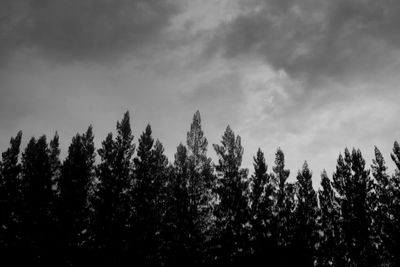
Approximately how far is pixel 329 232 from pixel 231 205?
1545 cm

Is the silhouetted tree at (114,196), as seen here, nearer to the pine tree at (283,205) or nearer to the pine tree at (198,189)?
the pine tree at (198,189)

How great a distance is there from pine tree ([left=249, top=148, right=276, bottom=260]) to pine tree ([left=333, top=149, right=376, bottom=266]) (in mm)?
8434

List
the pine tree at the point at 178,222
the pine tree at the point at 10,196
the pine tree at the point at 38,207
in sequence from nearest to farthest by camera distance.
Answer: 1. the pine tree at the point at 38,207
2. the pine tree at the point at 178,222
3. the pine tree at the point at 10,196

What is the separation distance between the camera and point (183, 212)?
2880 cm

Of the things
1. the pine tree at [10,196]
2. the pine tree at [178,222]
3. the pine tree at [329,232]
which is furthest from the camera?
the pine tree at [329,232]

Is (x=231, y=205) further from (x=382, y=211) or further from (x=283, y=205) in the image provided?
(x=382, y=211)

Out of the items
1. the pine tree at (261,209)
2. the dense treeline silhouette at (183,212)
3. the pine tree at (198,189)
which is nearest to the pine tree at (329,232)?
the dense treeline silhouette at (183,212)

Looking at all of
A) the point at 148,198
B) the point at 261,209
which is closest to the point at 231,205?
the point at 261,209

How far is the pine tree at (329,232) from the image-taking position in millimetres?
34906

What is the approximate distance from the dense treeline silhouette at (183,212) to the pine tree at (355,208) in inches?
4.1

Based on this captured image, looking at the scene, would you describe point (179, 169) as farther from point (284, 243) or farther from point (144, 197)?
point (284, 243)

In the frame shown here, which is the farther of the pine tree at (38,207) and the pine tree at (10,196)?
the pine tree at (10,196)

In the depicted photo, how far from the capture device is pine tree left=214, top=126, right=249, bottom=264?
92.3ft

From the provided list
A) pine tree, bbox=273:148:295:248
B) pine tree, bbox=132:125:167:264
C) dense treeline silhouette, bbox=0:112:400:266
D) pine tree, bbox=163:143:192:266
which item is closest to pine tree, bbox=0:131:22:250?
dense treeline silhouette, bbox=0:112:400:266
